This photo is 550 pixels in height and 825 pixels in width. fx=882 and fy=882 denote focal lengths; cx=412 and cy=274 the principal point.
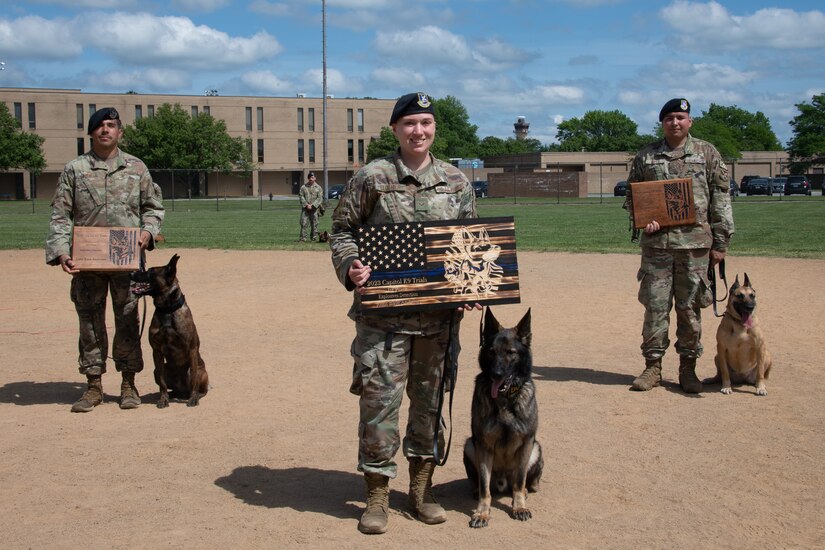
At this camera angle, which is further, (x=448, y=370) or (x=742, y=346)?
(x=742, y=346)

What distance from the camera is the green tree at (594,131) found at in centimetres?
14312

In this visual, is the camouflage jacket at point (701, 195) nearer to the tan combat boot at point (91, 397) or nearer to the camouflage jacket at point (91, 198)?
Answer: the camouflage jacket at point (91, 198)

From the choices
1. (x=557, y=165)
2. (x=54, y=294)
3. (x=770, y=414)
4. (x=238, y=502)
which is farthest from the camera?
A: (x=557, y=165)

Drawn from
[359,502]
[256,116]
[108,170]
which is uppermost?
[256,116]

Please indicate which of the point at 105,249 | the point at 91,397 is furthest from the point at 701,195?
the point at 91,397

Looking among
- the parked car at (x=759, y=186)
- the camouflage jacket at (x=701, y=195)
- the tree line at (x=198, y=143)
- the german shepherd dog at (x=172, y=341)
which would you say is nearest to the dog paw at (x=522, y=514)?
the german shepherd dog at (x=172, y=341)

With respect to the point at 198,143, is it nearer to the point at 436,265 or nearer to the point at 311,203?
the point at 311,203

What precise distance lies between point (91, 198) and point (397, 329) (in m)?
3.85

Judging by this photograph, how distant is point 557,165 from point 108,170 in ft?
278

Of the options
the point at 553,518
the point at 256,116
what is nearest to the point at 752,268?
the point at 553,518

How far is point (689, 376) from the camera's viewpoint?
8.27 m

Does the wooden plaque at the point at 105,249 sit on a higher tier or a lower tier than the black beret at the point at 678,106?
lower

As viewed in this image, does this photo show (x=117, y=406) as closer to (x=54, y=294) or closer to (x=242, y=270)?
(x=54, y=294)

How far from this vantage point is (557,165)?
295 ft
